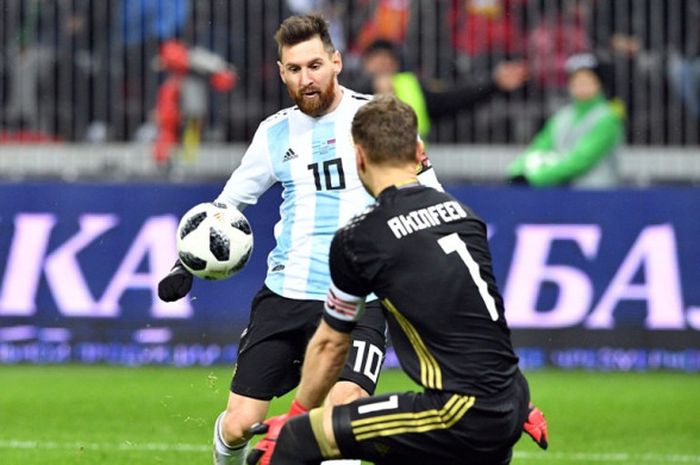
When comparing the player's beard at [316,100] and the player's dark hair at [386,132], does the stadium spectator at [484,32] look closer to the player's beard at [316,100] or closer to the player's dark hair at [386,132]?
the player's beard at [316,100]

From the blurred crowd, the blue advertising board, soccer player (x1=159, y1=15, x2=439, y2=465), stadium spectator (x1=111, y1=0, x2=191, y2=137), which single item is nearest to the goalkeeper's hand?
soccer player (x1=159, y1=15, x2=439, y2=465)

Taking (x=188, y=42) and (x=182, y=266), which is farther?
(x=188, y=42)

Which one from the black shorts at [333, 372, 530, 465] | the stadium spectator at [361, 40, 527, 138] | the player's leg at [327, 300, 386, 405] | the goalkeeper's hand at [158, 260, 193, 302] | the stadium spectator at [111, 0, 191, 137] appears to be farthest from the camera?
the stadium spectator at [111, 0, 191, 137]

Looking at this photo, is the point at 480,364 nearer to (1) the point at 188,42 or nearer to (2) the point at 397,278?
(2) the point at 397,278

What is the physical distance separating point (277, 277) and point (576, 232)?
6035 mm

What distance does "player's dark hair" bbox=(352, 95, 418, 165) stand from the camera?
595 cm

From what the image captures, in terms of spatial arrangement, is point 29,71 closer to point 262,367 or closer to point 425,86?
point 425,86

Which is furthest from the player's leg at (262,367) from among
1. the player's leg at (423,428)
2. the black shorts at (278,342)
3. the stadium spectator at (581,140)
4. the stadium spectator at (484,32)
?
the stadium spectator at (484,32)

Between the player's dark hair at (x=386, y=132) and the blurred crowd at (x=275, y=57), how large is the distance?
26.9 feet

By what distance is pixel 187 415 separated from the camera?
453 inches

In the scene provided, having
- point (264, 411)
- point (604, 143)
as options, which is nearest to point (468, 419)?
point (264, 411)

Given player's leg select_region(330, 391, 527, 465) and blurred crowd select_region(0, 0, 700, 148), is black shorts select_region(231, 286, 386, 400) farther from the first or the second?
blurred crowd select_region(0, 0, 700, 148)

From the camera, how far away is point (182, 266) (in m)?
7.56

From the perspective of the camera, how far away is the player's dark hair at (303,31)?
7.64 metres
